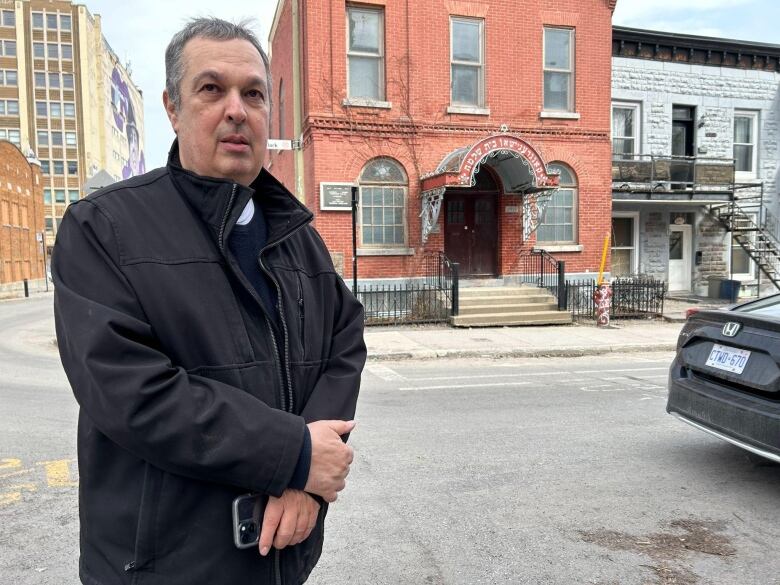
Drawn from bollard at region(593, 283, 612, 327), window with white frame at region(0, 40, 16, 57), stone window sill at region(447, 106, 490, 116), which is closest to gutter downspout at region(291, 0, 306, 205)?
stone window sill at region(447, 106, 490, 116)

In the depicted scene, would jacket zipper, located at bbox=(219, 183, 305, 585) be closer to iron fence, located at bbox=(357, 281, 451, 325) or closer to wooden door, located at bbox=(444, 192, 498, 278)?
iron fence, located at bbox=(357, 281, 451, 325)

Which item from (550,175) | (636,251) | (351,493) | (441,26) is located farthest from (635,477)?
(636,251)

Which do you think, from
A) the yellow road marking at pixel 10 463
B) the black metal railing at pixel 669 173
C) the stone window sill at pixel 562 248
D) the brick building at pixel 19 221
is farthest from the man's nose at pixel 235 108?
the brick building at pixel 19 221

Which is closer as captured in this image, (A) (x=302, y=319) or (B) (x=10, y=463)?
(A) (x=302, y=319)

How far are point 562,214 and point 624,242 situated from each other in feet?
12.0

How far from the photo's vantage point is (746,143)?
19641 mm

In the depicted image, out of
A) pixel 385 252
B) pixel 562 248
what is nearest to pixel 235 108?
pixel 385 252

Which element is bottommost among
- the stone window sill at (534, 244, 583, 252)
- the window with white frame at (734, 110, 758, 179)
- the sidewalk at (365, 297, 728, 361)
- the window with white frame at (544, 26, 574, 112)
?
the sidewalk at (365, 297, 728, 361)

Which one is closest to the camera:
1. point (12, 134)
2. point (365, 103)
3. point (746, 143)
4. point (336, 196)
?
point (336, 196)

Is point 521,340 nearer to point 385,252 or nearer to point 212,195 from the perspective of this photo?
point 385,252

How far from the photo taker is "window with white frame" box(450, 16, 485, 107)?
1510 cm

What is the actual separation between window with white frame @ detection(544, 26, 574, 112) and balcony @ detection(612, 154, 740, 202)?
286 centimetres

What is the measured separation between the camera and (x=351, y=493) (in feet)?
13.8

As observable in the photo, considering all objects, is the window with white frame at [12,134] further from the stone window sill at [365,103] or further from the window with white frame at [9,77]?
the stone window sill at [365,103]
